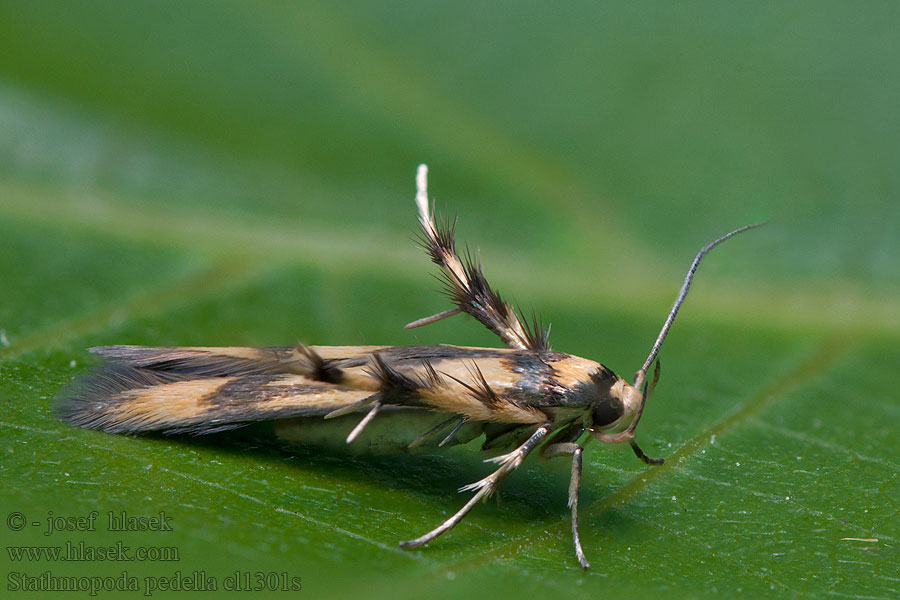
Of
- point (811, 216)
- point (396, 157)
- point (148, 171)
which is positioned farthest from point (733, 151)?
point (148, 171)

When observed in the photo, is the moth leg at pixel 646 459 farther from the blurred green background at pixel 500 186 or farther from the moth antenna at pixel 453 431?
the moth antenna at pixel 453 431

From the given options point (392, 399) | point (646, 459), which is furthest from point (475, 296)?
point (646, 459)

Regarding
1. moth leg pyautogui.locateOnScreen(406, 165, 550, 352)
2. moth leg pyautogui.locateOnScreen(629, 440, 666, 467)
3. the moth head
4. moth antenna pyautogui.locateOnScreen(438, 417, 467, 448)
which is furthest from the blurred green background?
moth antenna pyautogui.locateOnScreen(438, 417, 467, 448)

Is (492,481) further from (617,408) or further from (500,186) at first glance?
(500,186)

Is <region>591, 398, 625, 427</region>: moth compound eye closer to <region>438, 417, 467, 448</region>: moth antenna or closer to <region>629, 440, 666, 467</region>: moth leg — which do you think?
<region>629, 440, 666, 467</region>: moth leg

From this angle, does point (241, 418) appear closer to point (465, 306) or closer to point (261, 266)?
point (465, 306)

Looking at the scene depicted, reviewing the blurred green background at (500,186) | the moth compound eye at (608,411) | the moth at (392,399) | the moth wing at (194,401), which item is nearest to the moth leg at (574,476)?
the moth at (392,399)
